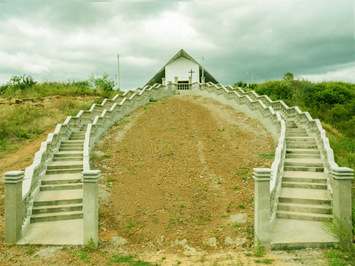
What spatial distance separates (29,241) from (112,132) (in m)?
8.69

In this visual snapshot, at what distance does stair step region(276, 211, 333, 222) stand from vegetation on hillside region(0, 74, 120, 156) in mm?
12770

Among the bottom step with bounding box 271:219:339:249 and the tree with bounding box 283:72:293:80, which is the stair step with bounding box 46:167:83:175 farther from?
the tree with bounding box 283:72:293:80

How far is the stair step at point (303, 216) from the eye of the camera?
7.01 metres

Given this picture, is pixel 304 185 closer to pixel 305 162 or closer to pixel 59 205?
pixel 305 162

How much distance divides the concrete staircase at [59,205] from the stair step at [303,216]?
5.75m

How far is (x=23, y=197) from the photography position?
273 inches

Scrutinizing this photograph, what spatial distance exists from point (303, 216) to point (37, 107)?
17.7 m

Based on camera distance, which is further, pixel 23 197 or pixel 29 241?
pixel 23 197

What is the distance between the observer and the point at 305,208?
24.3ft

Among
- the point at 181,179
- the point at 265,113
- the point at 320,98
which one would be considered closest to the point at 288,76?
the point at 320,98

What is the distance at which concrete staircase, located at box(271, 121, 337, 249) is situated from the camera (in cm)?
614

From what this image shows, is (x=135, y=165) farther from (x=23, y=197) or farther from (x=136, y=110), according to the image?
(x=136, y=110)

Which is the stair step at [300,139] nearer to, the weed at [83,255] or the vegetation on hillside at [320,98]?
the weed at [83,255]

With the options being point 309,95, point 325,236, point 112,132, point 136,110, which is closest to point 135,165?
point 112,132
